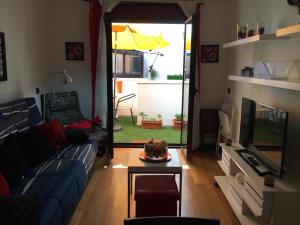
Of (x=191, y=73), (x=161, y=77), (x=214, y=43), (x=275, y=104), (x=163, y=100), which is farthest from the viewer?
(x=161, y=77)

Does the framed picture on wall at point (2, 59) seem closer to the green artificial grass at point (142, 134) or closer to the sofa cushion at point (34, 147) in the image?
the sofa cushion at point (34, 147)

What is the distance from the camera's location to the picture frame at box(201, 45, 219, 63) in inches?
176

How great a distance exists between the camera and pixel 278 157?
2293 mm

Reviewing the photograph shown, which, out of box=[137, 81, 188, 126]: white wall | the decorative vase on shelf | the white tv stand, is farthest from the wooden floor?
box=[137, 81, 188, 126]: white wall

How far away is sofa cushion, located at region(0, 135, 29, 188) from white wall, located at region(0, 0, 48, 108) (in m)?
0.88

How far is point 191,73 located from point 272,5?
1.40 meters

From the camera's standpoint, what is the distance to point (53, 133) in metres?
3.16

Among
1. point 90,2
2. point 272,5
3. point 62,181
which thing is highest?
point 90,2

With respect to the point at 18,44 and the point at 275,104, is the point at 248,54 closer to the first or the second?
the point at 275,104

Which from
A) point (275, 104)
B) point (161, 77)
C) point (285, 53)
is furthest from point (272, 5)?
point (161, 77)

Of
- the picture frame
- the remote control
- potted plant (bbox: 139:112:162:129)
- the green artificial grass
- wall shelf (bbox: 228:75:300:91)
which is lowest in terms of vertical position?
the green artificial grass

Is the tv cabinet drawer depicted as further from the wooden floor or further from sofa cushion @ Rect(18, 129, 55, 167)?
sofa cushion @ Rect(18, 129, 55, 167)

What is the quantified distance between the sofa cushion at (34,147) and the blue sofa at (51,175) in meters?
0.06

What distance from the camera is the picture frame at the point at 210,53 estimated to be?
4477 mm
